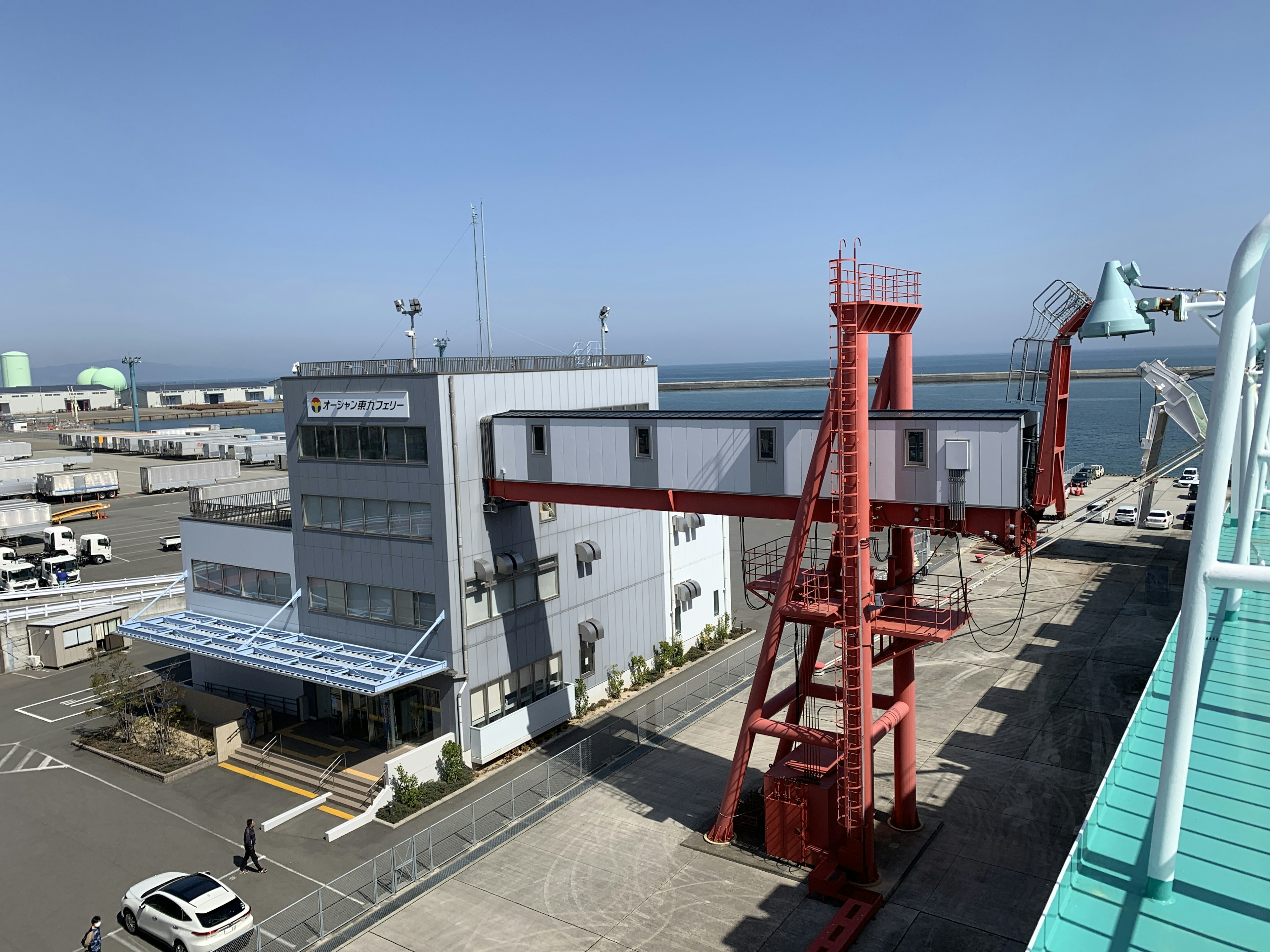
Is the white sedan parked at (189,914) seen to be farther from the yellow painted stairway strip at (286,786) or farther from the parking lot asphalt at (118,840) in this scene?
the yellow painted stairway strip at (286,786)

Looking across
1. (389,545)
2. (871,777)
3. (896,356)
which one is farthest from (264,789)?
Answer: (896,356)

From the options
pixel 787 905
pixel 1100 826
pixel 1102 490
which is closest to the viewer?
pixel 1100 826

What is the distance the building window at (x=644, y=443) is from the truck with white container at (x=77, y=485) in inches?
3059

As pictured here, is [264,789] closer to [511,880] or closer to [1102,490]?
[511,880]

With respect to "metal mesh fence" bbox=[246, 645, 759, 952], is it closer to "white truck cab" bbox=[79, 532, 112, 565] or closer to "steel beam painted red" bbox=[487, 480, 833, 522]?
"steel beam painted red" bbox=[487, 480, 833, 522]

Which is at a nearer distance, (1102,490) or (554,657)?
(554,657)

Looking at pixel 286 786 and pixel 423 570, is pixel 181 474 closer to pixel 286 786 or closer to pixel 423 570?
pixel 286 786

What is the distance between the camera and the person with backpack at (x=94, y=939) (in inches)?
745

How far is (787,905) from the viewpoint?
64.4ft

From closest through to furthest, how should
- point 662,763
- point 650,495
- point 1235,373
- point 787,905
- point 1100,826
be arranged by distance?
point 1235,373, point 1100,826, point 787,905, point 650,495, point 662,763

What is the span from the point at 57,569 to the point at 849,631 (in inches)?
2170

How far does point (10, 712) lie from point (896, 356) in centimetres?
3636

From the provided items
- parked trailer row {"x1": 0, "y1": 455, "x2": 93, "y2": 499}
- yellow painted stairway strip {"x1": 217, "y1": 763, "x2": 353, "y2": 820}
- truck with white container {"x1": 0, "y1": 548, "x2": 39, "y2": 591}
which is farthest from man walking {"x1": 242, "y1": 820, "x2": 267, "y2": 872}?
parked trailer row {"x1": 0, "y1": 455, "x2": 93, "y2": 499}

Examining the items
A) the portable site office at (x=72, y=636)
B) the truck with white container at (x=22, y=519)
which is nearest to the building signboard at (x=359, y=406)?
the portable site office at (x=72, y=636)
